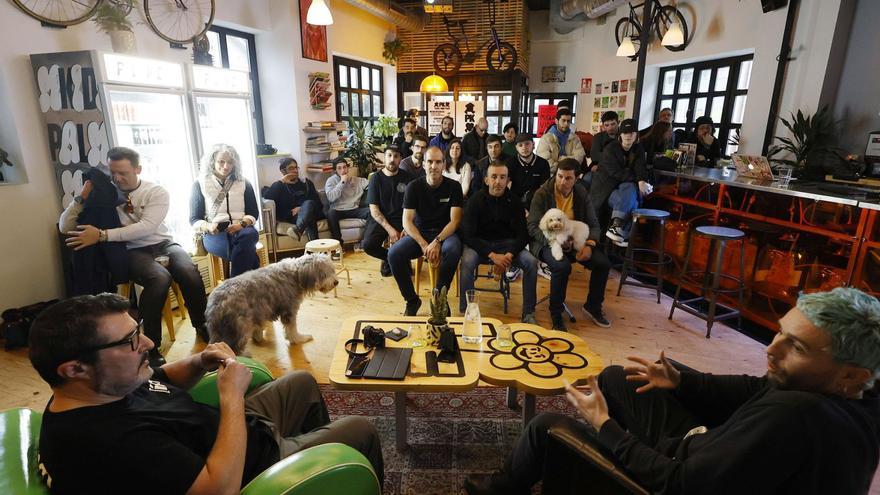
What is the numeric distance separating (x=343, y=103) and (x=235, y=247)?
412cm

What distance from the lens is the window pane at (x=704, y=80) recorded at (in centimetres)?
660

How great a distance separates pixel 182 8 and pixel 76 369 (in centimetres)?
431

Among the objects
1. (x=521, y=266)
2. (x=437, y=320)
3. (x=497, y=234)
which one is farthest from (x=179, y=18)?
(x=437, y=320)

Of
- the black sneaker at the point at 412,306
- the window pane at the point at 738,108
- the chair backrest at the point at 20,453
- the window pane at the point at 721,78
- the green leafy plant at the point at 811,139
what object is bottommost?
the black sneaker at the point at 412,306

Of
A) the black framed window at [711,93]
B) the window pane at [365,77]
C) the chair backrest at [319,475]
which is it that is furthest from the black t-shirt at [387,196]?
the black framed window at [711,93]

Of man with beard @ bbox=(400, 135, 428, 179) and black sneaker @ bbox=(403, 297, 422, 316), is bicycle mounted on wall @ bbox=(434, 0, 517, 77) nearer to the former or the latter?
man with beard @ bbox=(400, 135, 428, 179)

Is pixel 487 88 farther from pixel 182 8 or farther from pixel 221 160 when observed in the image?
pixel 221 160

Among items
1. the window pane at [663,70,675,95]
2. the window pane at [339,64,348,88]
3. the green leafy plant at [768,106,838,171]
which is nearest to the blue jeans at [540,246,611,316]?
the green leafy plant at [768,106,838,171]

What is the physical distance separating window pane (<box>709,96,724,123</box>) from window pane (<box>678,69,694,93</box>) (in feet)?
1.73

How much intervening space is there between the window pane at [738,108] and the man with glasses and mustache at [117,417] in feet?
23.0

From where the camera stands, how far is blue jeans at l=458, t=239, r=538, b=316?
352 centimetres

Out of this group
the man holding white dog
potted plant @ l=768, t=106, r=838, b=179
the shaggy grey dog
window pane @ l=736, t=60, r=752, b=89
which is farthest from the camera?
window pane @ l=736, t=60, r=752, b=89

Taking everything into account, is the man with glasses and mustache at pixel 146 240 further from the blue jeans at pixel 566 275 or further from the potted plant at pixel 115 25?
the blue jeans at pixel 566 275

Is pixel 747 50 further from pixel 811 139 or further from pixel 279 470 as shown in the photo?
pixel 279 470
